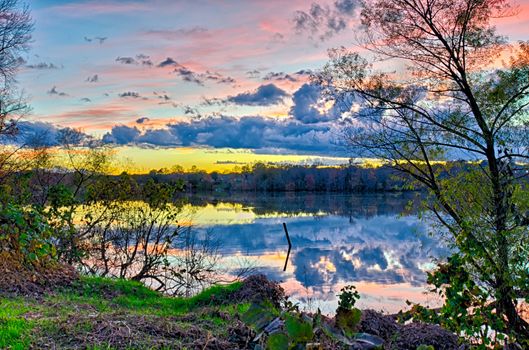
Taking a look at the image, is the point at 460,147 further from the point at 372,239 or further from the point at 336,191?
the point at 336,191

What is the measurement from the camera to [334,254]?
39.2 meters

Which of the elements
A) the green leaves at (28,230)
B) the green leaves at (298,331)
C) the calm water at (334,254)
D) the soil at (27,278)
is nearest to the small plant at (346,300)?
the green leaves at (298,331)

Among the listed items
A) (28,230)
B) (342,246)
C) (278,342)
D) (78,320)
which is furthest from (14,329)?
(342,246)

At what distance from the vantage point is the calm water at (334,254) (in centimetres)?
2442

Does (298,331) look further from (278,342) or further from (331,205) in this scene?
(331,205)

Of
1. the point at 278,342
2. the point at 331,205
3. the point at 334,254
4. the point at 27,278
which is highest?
the point at 278,342

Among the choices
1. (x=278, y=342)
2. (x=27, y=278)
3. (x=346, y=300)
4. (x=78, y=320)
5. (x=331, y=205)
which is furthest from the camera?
(x=331, y=205)

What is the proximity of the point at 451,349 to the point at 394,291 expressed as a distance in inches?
698

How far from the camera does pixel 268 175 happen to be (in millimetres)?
139750

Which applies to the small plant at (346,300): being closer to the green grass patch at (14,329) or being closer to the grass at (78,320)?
the grass at (78,320)

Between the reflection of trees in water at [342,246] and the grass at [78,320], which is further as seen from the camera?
the reflection of trees in water at [342,246]

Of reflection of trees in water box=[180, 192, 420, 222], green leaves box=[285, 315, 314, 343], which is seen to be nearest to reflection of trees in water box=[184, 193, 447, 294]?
reflection of trees in water box=[180, 192, 420, 222]

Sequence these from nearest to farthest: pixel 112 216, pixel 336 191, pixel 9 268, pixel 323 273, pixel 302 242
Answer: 1. pixel 9 268
2. pixel 112 216
3. pixel 323 273
4. pixel 302 242
5. pixel 336 191

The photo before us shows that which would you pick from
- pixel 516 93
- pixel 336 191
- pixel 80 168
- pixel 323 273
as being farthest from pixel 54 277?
pixel 336 191
